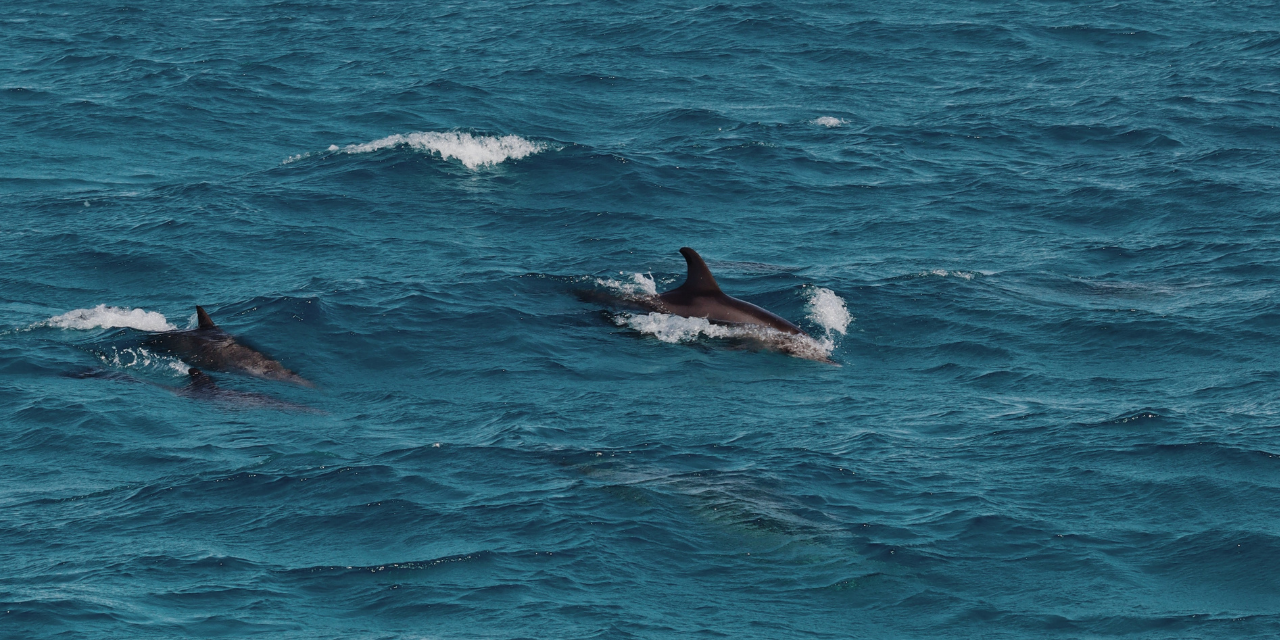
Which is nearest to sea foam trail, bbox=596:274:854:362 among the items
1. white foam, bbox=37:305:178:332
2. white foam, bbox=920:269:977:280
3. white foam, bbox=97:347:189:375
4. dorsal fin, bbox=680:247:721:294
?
dorsal fin, bbox=680:247:721:294

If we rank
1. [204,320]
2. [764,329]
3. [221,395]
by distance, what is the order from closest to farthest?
1. [221,395]
2. [204,320]
3. [764,329]

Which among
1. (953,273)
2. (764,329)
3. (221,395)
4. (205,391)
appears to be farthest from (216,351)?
(953,273)

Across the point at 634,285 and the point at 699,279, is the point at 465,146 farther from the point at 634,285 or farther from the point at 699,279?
the point at 699,279

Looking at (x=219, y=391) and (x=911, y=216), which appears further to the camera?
(x=911, y=216)

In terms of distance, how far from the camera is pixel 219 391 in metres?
25.4

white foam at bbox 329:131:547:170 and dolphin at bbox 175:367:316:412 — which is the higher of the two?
white foam at bbox 329:131:547:170

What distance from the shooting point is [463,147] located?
39.1 m

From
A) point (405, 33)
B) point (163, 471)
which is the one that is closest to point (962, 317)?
point (163, 471)

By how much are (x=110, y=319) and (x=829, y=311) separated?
12.9 meters

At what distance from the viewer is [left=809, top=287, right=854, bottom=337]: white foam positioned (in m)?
28.8

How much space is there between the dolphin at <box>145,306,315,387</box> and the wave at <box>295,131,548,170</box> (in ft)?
39.7

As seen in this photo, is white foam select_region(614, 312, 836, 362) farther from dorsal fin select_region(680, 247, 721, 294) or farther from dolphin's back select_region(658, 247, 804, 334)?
dorsal fin select_region(680, 247, 721, 294)

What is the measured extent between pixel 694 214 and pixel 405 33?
2022cm

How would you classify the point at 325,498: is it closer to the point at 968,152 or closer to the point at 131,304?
the point at 131,304
